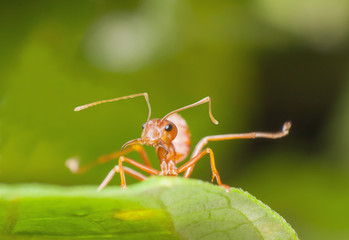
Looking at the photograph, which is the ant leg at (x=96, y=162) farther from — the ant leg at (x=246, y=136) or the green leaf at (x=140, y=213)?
the green leaf at (x=140, y=213)

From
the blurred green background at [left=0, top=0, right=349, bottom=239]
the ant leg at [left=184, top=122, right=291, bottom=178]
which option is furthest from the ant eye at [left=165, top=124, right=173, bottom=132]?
the blurred green background at [left=0, top=0, right=349, bottom=239]

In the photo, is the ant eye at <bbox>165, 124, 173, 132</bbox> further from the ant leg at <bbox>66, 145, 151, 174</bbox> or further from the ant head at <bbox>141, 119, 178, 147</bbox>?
the ant leg at <bbox>66, 145, 151, 174</bbox>

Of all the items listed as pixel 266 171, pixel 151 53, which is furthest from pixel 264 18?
pixel 266 171

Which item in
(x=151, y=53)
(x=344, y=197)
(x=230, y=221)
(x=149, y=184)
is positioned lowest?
(x=344, y=197)

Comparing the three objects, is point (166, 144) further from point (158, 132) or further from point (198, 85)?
point (198, 85)

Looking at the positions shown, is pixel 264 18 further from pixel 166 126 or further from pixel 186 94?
pixel 166 126

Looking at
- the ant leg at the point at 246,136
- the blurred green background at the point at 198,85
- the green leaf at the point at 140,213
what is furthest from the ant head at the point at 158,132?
the green leaf at the point at 140,213
